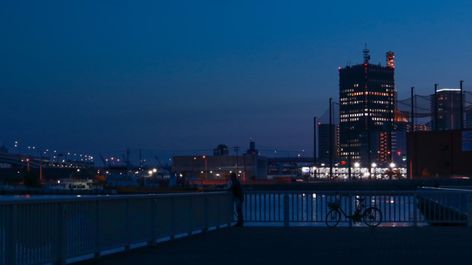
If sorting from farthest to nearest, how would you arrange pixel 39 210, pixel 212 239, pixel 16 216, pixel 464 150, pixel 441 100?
1. pixel 441 100
2. pixel 464 150
3. pixel 212 239
4. pixel 39 210
5. pixel 16 216

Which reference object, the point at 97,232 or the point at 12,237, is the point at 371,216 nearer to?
the point at 97,232

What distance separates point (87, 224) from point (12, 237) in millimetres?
3239

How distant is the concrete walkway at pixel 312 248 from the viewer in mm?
16422

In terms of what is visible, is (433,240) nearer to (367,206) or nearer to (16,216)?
(367,206)

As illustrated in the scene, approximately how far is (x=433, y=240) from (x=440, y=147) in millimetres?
89787

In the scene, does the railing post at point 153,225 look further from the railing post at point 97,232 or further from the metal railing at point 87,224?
the railing post at point 97,232

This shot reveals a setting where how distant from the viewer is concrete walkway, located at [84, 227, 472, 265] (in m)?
16.4

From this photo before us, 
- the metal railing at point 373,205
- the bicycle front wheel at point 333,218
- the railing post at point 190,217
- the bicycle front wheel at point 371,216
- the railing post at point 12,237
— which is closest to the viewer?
the railing post at point 12,237

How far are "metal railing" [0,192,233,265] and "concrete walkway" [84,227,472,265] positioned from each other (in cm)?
36

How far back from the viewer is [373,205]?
28.6 metres

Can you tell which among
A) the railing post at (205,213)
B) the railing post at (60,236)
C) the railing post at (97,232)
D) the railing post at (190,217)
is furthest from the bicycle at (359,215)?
the railing post at (60,236)

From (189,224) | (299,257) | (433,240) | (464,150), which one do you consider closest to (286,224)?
(189,224)

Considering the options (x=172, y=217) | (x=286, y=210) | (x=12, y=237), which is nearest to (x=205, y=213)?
(x=172, y=217)

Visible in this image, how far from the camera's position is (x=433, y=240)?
21125 millimetres
